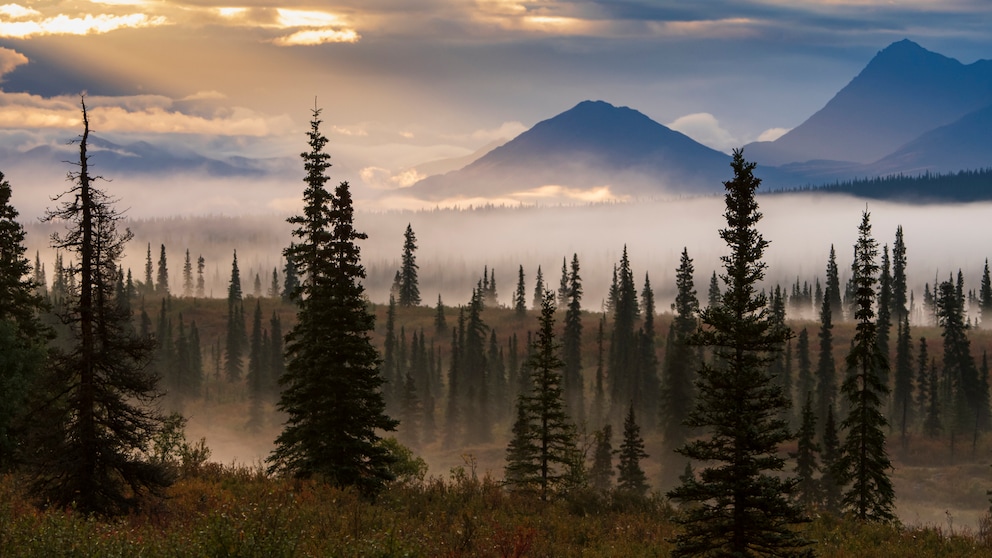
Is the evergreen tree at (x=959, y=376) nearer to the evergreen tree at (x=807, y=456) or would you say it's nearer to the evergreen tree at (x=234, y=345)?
the evergreen tree at (x=807, y=456)

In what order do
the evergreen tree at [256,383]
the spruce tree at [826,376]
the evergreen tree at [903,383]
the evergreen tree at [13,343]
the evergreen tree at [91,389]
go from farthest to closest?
the evergreen tree at [256,383], the evergreen tree at [903,383], the spruce tree at [826,376], the evergreen tree at [13,343], the evergreen tree at [91,389]

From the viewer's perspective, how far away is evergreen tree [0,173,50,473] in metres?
→ 31.6

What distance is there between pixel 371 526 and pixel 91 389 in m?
8.48

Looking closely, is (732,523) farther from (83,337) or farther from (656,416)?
(656,416)

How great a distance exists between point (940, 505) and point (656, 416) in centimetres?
4660

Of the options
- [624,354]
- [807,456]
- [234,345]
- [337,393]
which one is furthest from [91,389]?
[234,345]

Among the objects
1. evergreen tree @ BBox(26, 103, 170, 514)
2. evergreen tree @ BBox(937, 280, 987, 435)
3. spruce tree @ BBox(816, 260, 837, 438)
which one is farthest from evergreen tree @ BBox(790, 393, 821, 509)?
evergreen tree @ BBox(937, 280, 987, 435)

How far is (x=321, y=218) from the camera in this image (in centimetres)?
4284

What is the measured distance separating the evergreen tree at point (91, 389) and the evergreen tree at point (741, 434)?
1368 centimetres

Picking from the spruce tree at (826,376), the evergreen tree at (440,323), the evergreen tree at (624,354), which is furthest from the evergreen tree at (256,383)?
the spruce tree at (826,376)

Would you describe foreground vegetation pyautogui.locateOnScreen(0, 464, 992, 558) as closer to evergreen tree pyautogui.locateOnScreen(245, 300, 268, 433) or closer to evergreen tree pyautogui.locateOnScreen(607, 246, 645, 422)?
evergreen tree pyautogui.locateOnScreen(607, 246, 645, 422)

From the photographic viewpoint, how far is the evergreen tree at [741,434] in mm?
19672

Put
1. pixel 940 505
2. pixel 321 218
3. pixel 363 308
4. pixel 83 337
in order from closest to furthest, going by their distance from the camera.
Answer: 1. pixel 83 337
2. pixel 363 308
3. pixel 321 218
4. pixel 940 505

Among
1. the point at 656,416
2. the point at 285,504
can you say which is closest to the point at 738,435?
the point at 285,504
